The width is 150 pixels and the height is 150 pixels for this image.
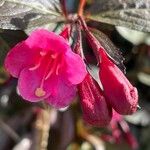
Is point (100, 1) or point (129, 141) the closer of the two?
point (100, 1)

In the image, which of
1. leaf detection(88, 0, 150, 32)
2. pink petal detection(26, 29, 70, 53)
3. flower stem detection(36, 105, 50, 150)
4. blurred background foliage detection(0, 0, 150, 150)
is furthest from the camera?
blurred background foliage detection(0, 0, 150, 150)

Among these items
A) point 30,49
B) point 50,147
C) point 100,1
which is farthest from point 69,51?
point 50,147

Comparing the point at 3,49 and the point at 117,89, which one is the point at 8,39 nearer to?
the point at 3,49

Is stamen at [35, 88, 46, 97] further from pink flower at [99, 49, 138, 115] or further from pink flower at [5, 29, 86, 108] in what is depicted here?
pink flower at [99, 49, 138, 115]

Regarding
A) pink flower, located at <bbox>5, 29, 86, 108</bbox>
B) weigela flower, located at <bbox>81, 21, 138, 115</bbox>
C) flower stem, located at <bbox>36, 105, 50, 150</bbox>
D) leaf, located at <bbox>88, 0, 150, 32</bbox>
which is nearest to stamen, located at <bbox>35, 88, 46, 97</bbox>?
pink flower, located at <bbox>5, 29, 86, 108</bbox>

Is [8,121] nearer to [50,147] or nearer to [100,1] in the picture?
[50,147]

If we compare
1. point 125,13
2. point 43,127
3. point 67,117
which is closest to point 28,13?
point 125,13
